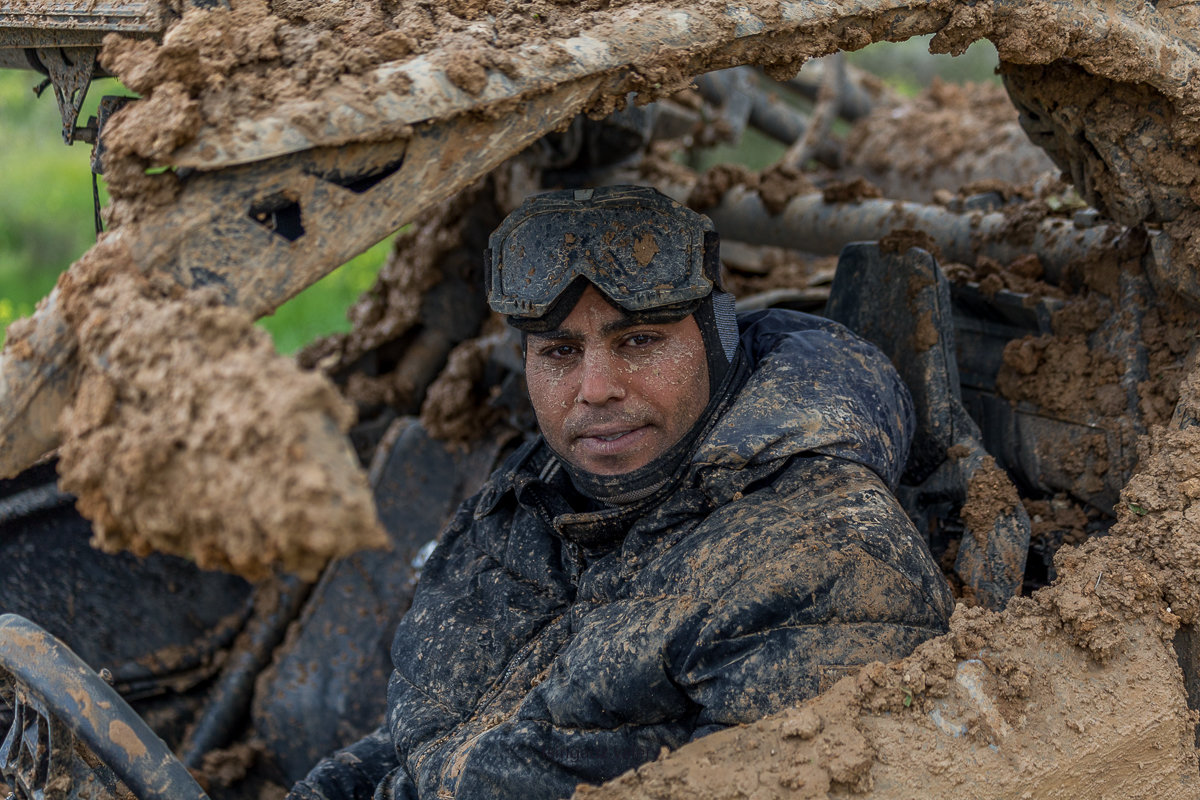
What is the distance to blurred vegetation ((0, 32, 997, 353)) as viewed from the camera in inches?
295

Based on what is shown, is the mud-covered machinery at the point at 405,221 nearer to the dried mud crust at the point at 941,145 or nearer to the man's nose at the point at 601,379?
the man's nose at the point at 601,379

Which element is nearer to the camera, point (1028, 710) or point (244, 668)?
point (1028, 710)

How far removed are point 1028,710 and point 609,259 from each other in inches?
47.8

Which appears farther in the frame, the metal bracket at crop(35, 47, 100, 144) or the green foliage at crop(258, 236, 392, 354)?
the green foliage at crop(258, 236, 392, 354)

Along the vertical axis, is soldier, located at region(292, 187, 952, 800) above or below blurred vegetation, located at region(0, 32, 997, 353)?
above

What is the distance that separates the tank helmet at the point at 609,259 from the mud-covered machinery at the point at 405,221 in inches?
18.1

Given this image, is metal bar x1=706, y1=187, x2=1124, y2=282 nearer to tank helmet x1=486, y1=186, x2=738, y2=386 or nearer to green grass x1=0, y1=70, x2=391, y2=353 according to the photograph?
tank helmet x1=486, y1=186, x2=738, y2=386

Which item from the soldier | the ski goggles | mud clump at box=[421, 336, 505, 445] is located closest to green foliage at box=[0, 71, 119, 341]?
mud clump at box=[421, 336, 505, 445]

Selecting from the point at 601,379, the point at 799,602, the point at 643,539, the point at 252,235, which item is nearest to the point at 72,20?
the point at 252,235

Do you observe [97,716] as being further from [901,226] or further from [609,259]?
[901,226]

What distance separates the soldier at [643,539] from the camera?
6.34 ft

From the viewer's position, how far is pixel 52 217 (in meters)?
8.16

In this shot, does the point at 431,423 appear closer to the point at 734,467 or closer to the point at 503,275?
the point at 503,275

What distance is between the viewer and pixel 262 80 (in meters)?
1.59
